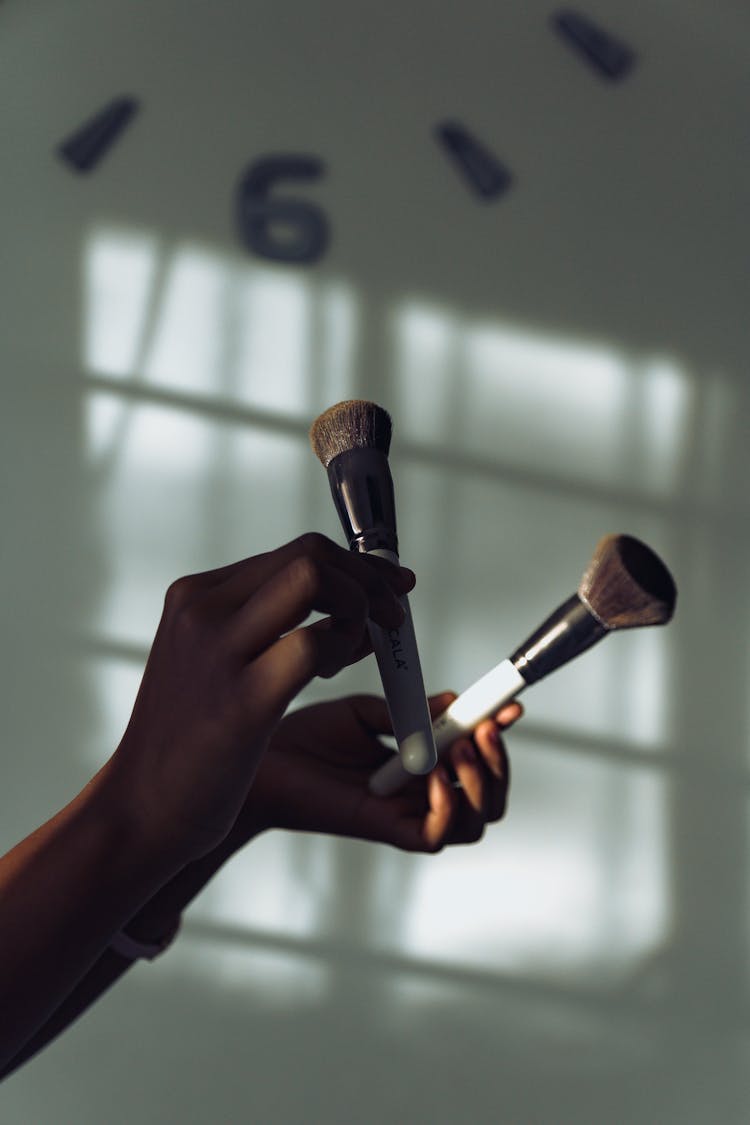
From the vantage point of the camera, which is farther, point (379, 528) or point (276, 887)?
point (276, 887)

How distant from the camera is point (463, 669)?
1.83m

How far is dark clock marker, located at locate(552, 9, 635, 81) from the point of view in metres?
1.93

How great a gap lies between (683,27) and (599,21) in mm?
156

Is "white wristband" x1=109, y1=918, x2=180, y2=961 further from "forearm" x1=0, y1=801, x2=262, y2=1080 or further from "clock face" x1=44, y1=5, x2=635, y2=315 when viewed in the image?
"clock face" x1=44, y1=5, x2=635, y2=315

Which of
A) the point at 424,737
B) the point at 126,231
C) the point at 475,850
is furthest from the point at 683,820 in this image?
the point at 126,231

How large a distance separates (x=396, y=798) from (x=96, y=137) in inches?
52.7

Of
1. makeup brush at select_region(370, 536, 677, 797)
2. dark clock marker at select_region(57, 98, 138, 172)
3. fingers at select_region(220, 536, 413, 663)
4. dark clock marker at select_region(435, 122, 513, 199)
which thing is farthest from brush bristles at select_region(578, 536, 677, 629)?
dark clock marker at select_region(57, 98, 138, 172)

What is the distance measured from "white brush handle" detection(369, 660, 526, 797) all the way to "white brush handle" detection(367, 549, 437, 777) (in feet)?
0.39

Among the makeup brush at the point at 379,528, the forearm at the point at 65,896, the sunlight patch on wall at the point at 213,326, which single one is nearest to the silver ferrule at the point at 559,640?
the makeup brush at the point at 379,528

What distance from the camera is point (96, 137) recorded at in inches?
72.7

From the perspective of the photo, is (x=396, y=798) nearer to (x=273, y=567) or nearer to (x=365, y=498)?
(x=365, y=498)

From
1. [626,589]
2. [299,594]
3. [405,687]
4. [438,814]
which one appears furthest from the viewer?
[438,814]

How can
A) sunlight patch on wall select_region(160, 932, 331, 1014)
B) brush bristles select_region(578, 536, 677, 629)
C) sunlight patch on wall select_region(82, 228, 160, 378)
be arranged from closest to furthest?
1. brush bristles select_region(578, 536, 677, 629)
2. sunlight patch on wall select_region(160, 932, 331, 1014)
3. sunlight patch on wall select_region(82, 228, 160, 378)

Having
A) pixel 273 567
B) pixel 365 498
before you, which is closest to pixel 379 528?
pixel 365 498
